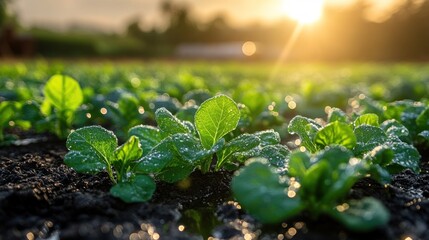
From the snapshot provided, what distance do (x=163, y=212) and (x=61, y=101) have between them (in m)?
1.34

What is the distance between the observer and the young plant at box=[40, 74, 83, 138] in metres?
2.55

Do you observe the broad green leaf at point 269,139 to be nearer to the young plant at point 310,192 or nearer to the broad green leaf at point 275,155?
the broad green leaf at point 275,155

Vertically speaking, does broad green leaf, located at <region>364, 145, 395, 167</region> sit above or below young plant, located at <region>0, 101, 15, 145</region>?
above

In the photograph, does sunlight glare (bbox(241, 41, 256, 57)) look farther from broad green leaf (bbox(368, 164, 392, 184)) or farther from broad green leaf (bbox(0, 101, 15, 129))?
broad green leaf (bbox(368, 164, 392, 184))

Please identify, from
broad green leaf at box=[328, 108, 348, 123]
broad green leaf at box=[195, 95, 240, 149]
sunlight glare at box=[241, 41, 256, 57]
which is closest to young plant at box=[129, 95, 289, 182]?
broad green leaf at box=[195, 95, 240, 149]

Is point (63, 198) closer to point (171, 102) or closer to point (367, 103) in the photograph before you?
point (171, 102)

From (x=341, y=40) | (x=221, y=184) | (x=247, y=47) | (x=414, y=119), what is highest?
(x=414, y=119)

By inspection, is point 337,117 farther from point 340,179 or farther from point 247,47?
point 247,47

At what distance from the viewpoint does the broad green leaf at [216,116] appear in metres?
1.70

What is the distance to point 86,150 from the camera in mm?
1703

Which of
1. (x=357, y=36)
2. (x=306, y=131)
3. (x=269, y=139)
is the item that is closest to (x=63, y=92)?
(x=269, y=139)

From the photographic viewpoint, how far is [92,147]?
1.69 meters

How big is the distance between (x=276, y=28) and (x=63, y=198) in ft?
184

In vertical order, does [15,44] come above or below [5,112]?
below
